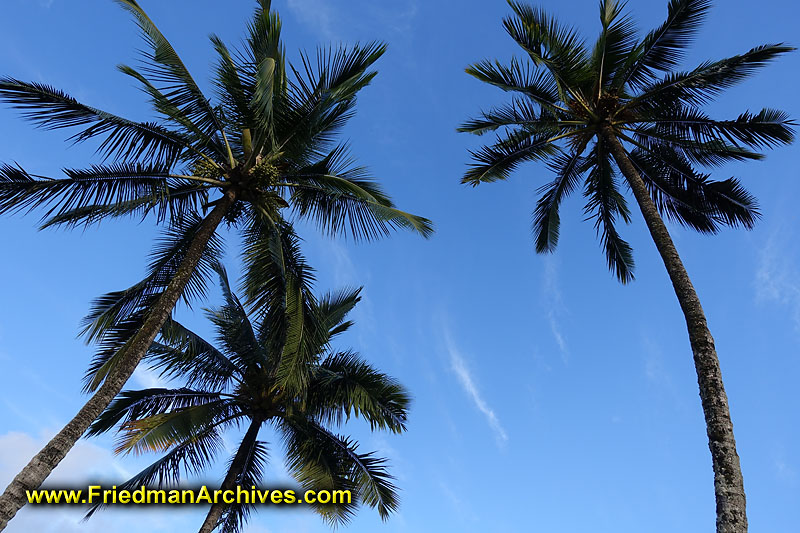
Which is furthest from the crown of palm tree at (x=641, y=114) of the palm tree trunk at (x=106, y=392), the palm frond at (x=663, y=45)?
the palm tree trunk at (x=106, y=392)

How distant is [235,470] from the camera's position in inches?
541

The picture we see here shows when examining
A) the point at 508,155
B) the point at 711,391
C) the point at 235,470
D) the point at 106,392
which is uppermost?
the point at 508,155

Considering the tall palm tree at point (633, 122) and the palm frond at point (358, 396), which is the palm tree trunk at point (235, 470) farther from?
the tall palm tree at point (633, 122)

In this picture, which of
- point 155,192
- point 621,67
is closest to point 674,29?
point 621,67

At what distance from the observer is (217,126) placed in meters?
11.2

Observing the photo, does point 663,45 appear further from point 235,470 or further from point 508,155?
point 235,470

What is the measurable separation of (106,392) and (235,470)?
630 cm

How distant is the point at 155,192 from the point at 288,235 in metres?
2.51

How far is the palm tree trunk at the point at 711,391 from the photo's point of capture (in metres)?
7.21

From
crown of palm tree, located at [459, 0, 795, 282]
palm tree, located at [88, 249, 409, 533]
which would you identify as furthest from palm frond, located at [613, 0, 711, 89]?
palm tree, located at [88, 249, 409, 533]

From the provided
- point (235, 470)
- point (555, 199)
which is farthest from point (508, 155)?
point (235, 470)

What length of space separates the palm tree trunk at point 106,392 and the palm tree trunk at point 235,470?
563 cm

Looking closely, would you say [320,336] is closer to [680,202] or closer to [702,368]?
[702,368]

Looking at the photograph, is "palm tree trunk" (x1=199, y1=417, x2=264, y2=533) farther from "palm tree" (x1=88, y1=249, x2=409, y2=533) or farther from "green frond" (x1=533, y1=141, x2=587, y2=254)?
"green frond" (x1=533, y1=141, x2=587, y2=254)
